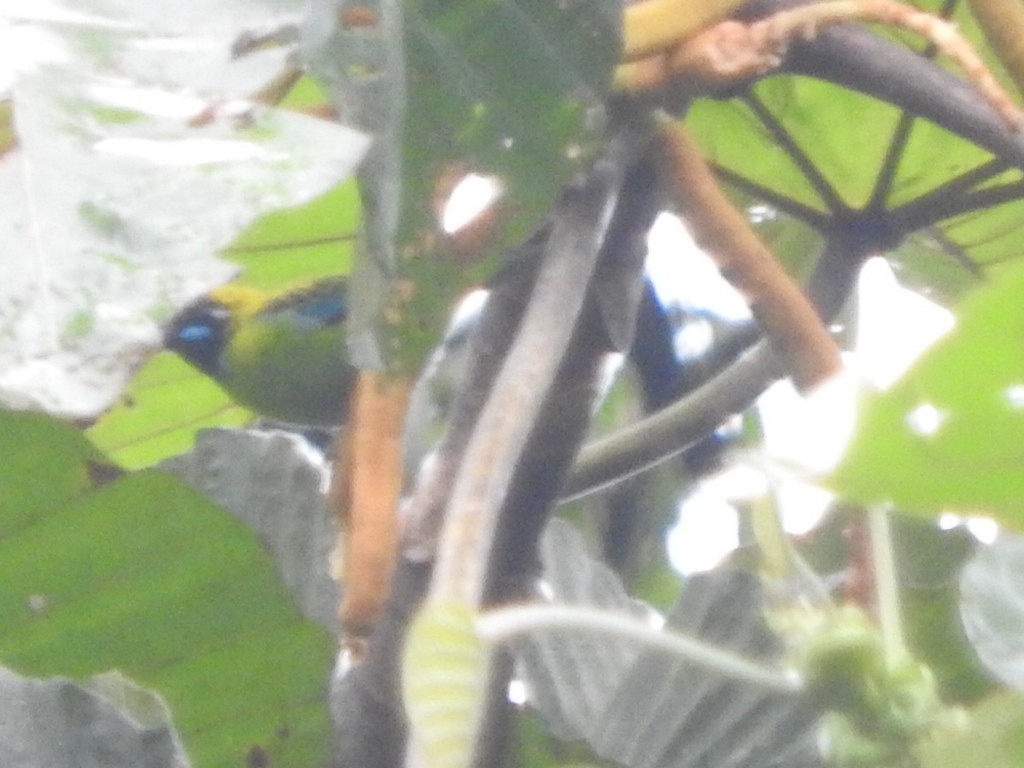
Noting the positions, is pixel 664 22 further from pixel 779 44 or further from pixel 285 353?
pixel 285 353

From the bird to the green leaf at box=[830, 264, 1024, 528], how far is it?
93 centimetres

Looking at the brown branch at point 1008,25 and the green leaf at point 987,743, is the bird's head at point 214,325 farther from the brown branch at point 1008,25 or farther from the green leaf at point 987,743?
the green leaf at point 987,743

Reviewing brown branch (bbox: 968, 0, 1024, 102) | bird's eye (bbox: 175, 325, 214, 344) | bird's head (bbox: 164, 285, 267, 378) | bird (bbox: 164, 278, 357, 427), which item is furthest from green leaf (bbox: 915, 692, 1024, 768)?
bird (bbox: 164, 278, 357, 427)

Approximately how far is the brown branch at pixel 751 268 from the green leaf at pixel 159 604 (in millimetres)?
252

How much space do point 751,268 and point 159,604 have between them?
0.33m

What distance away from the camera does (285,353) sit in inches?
52.6

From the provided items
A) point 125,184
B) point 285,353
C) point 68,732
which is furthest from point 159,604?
point 285,353

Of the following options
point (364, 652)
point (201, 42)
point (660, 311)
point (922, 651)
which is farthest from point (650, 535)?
point (201, 42)

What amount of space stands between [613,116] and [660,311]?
0.42 m

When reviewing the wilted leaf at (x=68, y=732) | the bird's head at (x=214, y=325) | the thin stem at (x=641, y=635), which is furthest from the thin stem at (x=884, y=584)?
the bird's head at (x=214, y=325)

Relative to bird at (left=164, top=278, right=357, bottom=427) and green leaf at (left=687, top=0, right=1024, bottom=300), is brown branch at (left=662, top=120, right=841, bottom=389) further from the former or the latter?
bird at (left=164, top=278, right=357, bottom=427)

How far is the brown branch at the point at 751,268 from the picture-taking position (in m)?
0.42

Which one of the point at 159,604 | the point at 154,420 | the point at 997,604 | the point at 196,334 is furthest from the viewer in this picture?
the point at 196,334

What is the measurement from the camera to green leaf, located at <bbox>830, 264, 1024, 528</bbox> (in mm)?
234
